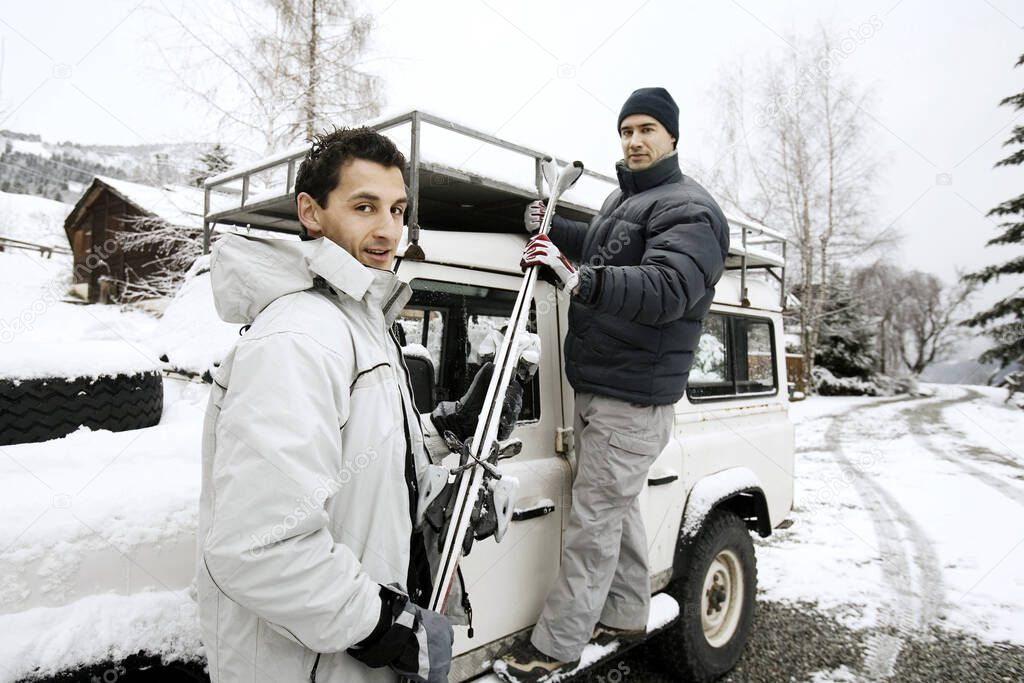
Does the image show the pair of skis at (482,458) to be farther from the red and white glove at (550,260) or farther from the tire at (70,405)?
the tire at (70,405)

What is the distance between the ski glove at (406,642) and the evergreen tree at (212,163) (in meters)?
12.9

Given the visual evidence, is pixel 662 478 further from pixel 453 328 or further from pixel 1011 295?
pixel 1011 295

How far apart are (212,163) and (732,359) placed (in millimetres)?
12479

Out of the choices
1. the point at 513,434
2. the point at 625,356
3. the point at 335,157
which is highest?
the point at 335,157

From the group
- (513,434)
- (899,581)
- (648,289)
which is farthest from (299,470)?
(899,581)

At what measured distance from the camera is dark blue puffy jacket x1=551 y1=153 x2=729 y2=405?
2168 millimetres

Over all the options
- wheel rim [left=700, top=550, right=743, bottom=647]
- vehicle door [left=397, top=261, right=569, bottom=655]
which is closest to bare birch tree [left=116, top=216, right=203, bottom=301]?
vehicle door [left=397, top=261, right=569, bottom=655]

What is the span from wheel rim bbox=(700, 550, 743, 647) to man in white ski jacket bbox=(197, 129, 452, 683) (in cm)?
244

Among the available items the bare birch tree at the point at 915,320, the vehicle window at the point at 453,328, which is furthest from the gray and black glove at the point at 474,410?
the bare birch tree at the point at 915,320

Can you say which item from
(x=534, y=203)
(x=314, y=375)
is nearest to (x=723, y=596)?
(x=534, y=203)

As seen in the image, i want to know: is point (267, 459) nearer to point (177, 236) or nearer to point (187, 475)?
point (187, 475)

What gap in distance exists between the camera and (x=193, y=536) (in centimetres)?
160

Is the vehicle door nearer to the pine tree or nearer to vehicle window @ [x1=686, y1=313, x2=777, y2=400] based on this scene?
vehicle window @ [x1=686, y1=313, x2=777, y2=400]

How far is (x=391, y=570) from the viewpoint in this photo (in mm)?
1268
